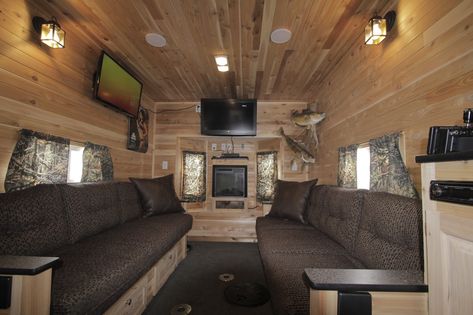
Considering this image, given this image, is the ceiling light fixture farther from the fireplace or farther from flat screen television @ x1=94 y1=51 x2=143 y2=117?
the fireplace

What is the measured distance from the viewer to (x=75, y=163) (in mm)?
2123

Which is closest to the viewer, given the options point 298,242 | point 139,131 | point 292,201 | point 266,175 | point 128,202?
point 298,242

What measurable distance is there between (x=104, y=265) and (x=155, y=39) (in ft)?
6.50

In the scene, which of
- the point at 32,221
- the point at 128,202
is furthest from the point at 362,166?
the point at 32,221

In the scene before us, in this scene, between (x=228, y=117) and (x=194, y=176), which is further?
(x=194, y=176)

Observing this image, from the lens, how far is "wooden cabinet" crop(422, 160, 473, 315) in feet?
2.04

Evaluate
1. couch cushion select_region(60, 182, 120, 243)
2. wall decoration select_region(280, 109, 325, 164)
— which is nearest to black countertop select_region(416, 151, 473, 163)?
couch cushion select_region(60, 182, 120, 243)

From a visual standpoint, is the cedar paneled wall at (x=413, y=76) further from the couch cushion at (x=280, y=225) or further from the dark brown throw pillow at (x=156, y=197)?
the dark brown throw pillow at (x=156, y=197)

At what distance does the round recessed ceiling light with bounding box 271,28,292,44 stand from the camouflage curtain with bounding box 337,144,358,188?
1256mm

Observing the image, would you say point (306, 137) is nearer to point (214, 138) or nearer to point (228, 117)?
point (228, 117)

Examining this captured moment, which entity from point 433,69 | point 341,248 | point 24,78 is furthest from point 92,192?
point 433,69

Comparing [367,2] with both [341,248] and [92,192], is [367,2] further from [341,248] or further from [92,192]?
[92,192]

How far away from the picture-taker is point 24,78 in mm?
1542

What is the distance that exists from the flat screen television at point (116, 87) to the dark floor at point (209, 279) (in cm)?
199
